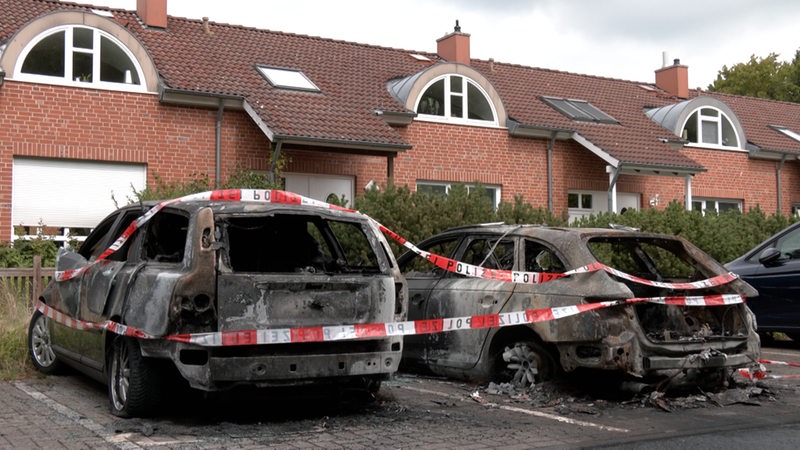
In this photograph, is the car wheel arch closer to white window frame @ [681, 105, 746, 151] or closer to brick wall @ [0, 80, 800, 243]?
brick wall @ [0, 80, 800, 243]

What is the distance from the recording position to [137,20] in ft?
64.7

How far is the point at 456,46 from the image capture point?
23453 mm

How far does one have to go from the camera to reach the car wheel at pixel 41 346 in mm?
8250

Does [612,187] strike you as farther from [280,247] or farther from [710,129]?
[280,247]

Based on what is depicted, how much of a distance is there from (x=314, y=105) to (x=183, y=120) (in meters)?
2.66

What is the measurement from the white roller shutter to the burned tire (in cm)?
1026

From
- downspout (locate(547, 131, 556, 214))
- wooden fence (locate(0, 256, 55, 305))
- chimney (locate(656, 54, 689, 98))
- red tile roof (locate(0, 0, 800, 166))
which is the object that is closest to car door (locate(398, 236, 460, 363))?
wooden fence (locate(0, 256, 55, 305))

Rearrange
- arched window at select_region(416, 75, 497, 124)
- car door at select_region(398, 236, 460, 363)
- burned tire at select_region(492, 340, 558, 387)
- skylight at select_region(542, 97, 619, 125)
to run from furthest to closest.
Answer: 1. skylight at select_region(542, 97, 619, 125)
2. arched window at select_region(416, 75, 497, 124)
3. car door at select_region(398, 236, 460, 363)
4. burned tire at select_region(492, 340, 558, 387)

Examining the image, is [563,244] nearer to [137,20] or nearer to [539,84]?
[137,20]

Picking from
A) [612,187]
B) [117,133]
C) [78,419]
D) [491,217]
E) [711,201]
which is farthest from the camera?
[711,201]

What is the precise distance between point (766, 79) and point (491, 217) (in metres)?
39.9

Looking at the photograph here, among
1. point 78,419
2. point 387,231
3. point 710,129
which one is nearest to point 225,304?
point 78,419

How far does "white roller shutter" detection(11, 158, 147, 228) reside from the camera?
15.4 m

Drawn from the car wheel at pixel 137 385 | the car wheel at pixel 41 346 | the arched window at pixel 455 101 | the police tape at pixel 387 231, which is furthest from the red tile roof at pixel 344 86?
the car wheel at pixel 137 385
